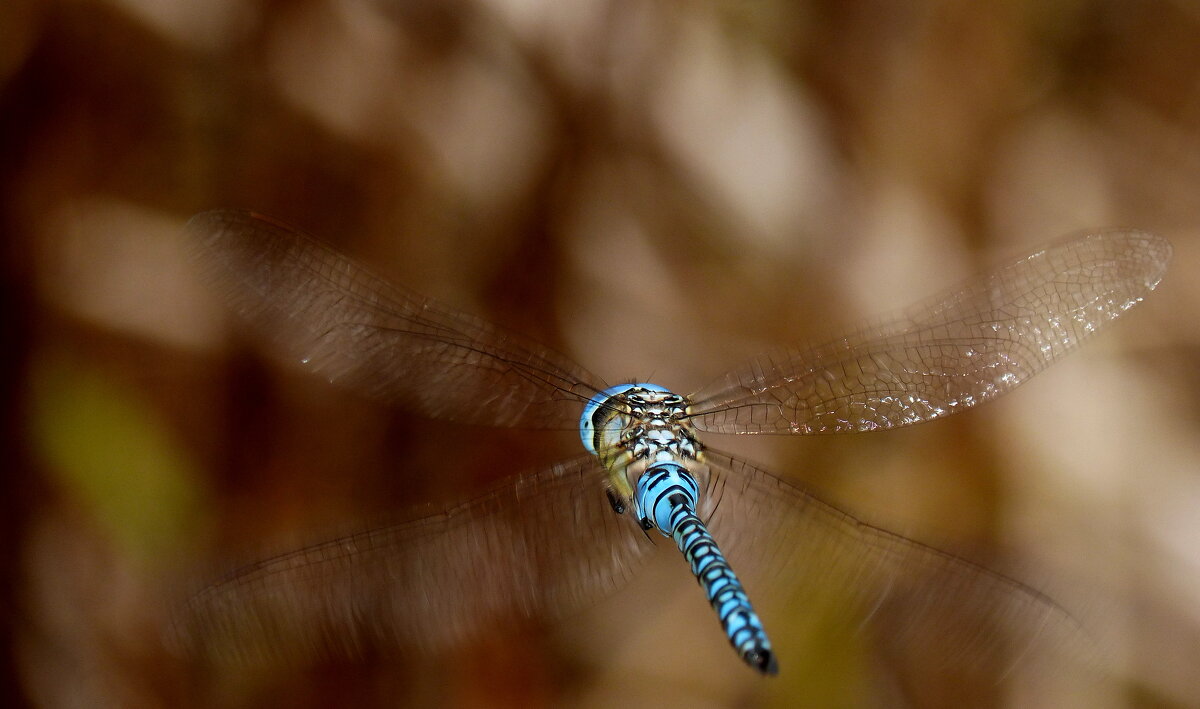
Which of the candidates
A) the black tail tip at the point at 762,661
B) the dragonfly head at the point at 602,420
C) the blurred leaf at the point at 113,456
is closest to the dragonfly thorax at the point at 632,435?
the dragonfly head at the point at 602,420

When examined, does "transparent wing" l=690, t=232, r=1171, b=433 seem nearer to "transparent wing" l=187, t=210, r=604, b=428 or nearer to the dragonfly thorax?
the dragonfly thorax

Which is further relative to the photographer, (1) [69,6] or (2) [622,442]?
(1) [69,6]

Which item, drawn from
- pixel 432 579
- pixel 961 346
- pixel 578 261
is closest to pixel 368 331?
pixel 432 579

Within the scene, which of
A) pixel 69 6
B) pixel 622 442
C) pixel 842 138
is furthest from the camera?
pixel 842 138

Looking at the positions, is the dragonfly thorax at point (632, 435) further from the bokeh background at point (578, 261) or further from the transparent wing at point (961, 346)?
the bokeh background at point (578, 261)

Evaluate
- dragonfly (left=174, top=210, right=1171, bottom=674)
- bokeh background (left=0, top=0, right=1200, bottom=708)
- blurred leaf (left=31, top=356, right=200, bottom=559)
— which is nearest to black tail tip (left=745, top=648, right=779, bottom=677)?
dragonfly (left=174, top=210, right=1171, bottom=674)

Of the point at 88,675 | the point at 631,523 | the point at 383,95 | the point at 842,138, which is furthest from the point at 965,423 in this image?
the point at 88,675

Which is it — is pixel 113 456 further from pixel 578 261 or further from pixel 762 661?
pixel 762 661

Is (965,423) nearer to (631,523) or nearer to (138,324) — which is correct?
(631,523)
